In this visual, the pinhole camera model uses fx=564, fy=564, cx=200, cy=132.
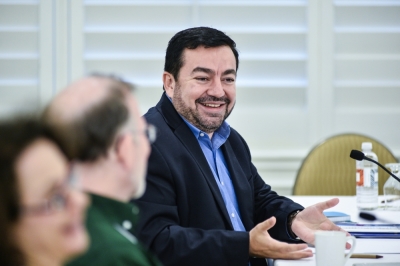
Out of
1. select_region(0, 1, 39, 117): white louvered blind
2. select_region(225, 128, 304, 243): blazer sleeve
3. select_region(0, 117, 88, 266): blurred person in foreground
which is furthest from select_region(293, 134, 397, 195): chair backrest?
select_region(0, 117, 88, 266): blurred person in foreground

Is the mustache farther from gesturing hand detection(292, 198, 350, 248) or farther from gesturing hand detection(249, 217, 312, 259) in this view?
gesturing hand detection(249, 217, 312, 259)

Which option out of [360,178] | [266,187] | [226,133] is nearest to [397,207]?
[360,178]

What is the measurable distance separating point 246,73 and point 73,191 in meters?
3.04

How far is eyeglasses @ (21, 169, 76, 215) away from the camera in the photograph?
1.84 ft

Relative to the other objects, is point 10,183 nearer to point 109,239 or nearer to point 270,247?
point 109,239

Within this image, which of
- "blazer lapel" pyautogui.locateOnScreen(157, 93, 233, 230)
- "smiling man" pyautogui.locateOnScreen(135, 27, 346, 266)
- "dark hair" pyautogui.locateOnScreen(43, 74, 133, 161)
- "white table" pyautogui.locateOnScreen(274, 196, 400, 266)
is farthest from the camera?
"blazer lapel" pyautogui.locateOnScreen(157, 93, 233, 230)

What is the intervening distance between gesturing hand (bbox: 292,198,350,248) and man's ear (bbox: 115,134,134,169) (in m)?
1.03

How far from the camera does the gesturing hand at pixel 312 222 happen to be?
177 cm

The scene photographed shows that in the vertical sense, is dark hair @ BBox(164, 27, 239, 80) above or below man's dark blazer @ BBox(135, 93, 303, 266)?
above

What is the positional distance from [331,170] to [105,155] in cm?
231

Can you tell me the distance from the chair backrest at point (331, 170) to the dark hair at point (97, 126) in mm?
2219

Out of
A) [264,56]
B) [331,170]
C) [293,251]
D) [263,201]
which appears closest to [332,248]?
[293,251]

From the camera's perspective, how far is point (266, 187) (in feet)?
7.52

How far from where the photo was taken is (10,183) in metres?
0.55
